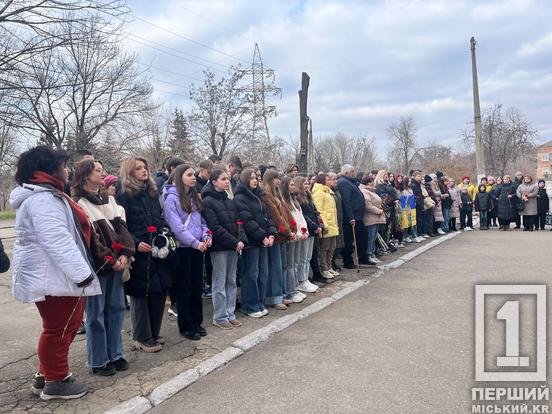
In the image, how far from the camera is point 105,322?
4160 millimetres

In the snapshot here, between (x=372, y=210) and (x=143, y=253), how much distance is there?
5698mm

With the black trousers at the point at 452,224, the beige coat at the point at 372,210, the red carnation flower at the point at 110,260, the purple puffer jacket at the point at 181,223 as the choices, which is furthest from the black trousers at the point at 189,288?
the black trousers at the point at 452,224

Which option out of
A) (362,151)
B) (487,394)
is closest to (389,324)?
(487,394)

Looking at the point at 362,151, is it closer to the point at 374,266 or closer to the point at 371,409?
the point at 374,266

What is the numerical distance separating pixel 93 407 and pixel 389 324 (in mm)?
3509

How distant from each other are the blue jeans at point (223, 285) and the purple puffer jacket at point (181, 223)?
0.42m

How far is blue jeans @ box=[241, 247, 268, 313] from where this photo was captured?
18.9 feet

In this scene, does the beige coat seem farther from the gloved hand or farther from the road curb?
the gloved hand

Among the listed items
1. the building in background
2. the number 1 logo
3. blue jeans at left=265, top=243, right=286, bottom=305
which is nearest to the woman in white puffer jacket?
blue jeans at left=265, top=243, right=286, bottom=305

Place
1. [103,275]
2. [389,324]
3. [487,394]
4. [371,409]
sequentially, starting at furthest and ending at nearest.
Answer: [389,324] → [103,275] → [487,394] → [371,409]

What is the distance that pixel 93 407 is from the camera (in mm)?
3477

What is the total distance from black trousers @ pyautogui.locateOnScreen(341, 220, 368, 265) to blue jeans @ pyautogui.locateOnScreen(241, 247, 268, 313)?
329cm

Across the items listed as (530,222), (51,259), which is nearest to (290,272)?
(51,259)

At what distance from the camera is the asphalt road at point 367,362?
350cm
